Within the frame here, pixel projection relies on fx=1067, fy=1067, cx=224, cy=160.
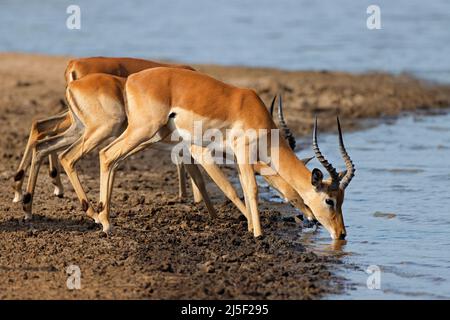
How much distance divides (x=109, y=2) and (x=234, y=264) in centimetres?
2271

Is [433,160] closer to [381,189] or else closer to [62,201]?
[381,189]

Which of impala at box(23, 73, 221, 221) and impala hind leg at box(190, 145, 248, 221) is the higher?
impala at box(23, 73, 221, 221)

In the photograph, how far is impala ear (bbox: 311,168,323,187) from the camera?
9.23 m

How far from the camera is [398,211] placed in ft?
34.8

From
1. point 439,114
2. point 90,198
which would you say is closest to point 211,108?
point 90,198

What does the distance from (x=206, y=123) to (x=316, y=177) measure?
3.62 feet

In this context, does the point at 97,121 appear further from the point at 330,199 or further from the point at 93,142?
the point at 330,199

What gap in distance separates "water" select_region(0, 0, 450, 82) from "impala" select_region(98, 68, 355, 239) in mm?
10000

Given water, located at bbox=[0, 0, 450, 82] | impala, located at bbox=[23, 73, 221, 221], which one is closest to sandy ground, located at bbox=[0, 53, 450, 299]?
impala, located at bbox=[23, 73, 221, 221]

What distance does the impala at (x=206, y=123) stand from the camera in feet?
30.7

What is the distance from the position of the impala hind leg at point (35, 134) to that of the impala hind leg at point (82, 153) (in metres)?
0.61

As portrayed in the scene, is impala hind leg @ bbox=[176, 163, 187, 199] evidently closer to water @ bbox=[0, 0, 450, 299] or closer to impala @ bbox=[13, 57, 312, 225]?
impala @ bbox=[13, 57, 312, 225]
